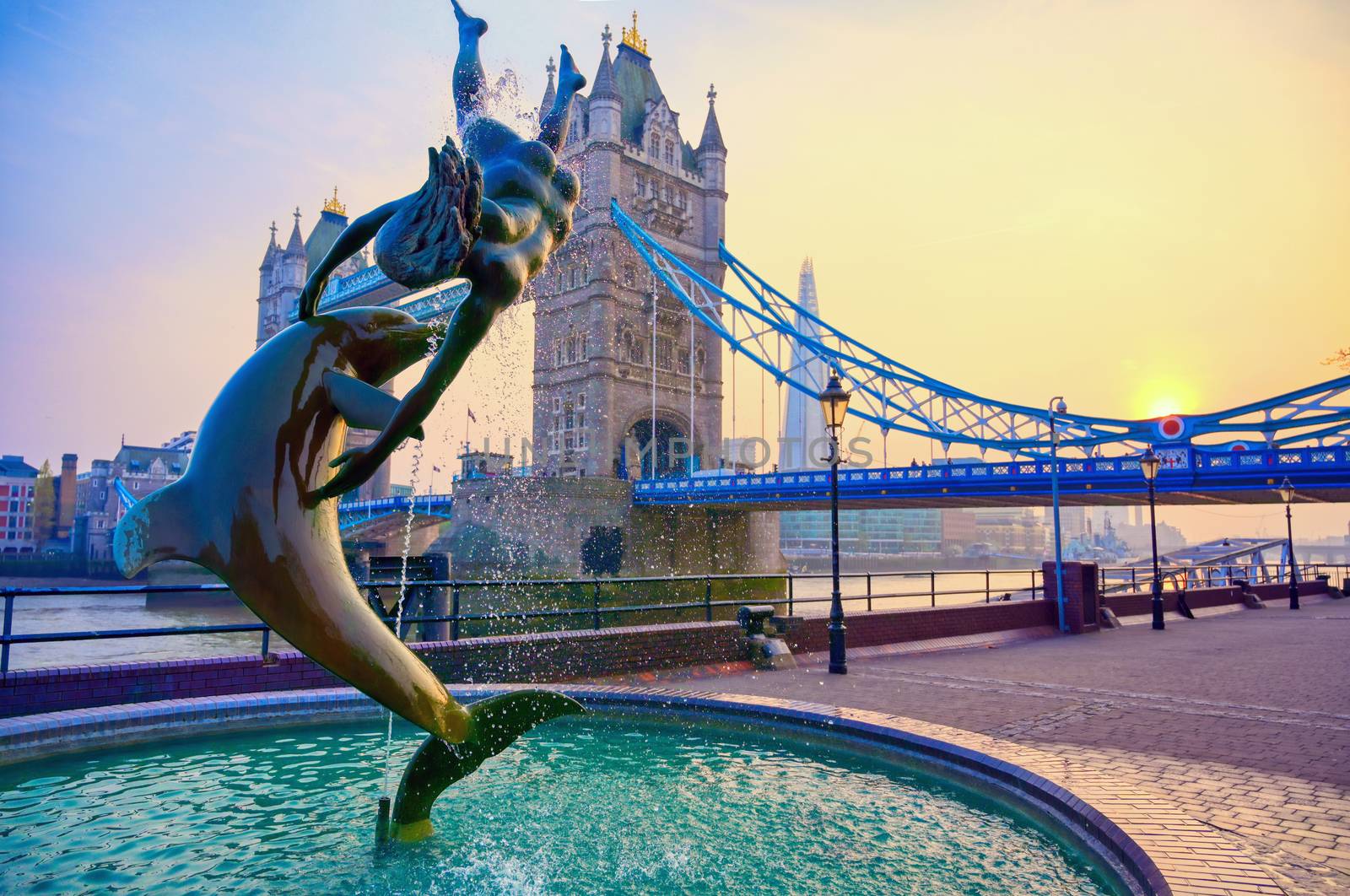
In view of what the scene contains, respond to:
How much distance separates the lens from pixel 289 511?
340cm

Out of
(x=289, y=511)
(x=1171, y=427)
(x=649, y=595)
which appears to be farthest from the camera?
(x=649, y=595)

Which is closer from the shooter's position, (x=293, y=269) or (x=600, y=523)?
(x=600, y=523)

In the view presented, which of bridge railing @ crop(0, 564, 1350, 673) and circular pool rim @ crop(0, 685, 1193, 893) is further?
bridge railing @ crop(0, 564, 1350, 673)

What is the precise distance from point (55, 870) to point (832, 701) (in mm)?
5956

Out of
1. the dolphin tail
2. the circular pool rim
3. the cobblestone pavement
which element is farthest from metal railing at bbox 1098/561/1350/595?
the dolphin tail

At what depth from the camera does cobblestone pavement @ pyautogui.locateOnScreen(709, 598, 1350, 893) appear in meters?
4.61

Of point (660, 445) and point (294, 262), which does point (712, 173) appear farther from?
point (294, 262)

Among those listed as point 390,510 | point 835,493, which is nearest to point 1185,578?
point 835,493

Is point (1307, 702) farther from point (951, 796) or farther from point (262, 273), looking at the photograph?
point (262, 273)

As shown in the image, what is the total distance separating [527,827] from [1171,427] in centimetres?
3203

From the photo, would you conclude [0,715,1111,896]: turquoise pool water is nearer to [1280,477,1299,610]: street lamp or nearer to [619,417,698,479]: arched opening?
[1280,477,1299,610]: street lamp

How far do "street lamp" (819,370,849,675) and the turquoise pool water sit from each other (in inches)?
162

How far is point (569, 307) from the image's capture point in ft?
191

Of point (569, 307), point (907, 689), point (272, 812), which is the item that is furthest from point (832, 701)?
point (569, 307)
